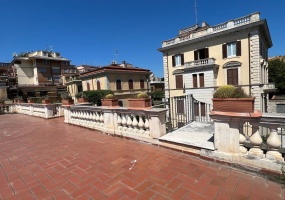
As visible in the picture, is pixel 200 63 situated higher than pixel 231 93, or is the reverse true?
pixel 200 63

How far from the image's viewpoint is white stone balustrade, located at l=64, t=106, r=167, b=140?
160 inches

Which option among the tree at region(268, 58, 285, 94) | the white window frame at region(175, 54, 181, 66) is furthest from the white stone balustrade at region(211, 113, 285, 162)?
the tree at region(268, 58, 285, 94)

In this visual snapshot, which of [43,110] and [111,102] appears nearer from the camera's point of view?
[111,102]

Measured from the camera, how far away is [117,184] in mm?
2527

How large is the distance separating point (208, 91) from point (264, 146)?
16952 millimetres

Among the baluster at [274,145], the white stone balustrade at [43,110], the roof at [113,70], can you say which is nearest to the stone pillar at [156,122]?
the baluster at [274,145]

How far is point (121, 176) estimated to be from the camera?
2.74 meters

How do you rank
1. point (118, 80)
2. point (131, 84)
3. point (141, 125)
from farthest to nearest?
point (131, 84) < point (118, 80) < point (141, 125)

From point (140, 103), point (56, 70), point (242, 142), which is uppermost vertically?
point (56, 70)

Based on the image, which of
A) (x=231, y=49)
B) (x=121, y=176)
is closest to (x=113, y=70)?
(x=231, y=49)

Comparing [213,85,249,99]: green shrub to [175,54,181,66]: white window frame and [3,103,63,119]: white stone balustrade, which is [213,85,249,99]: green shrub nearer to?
[3,103,63,119]: white stone balustrade

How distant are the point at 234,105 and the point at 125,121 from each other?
3054mm

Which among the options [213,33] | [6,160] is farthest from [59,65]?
[6,160]

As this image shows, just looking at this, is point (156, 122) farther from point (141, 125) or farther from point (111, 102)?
point (111, 102)
